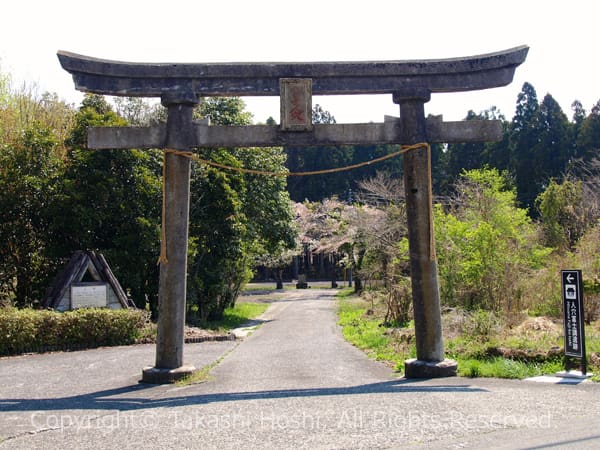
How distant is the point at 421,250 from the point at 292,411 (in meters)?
3.40

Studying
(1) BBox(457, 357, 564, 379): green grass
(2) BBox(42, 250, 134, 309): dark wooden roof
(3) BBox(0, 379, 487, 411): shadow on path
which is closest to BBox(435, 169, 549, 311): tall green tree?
(1) BBox(457, 357, 564, 379): green grass

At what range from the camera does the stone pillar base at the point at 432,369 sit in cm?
802

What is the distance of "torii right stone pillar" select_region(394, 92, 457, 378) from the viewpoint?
8172 mm

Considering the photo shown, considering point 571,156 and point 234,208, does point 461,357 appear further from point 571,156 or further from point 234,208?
point 571,156

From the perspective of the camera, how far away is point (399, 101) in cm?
852

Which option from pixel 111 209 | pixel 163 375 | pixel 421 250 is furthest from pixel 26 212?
pixel 421 250

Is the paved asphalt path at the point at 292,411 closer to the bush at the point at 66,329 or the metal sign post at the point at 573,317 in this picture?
the metal sign post at the point at 573,317

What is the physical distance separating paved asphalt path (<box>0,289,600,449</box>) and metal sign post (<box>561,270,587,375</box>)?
3.14ft

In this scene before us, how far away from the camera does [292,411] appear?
5934mm

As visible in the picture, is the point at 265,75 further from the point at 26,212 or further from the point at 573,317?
the point at 26,212

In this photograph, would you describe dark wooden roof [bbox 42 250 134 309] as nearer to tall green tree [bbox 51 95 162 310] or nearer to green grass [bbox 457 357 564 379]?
tall green tree [bbox 51 95 162 310]

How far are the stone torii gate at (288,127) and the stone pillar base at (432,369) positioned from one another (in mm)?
38

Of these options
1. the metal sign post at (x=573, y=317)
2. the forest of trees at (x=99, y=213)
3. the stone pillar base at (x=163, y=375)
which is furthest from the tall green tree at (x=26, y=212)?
the metal sign post at (x=573, y=317)

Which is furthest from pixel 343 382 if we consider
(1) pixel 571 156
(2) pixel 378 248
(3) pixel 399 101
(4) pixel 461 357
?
(1) pixel 571 156
